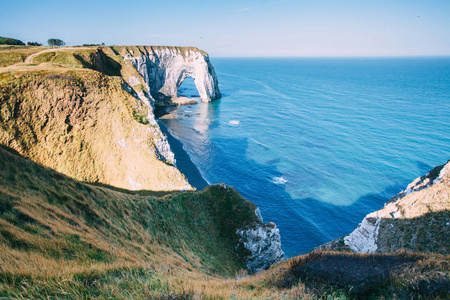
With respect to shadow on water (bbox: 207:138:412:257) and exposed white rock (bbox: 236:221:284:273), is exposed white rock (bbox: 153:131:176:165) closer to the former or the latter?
exposed white rock (bbox: 236:221:284:273)

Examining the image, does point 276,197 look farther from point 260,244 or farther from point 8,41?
point 8,41

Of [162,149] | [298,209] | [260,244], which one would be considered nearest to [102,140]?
[162,149]

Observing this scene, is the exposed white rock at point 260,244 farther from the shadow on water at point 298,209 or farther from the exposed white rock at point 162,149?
the exposed white rock at point 162,149

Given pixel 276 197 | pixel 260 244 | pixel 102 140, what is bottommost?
pixel 276 197

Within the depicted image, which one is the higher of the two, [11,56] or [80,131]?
[11,56]

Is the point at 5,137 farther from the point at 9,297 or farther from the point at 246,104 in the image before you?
the point at 246,104

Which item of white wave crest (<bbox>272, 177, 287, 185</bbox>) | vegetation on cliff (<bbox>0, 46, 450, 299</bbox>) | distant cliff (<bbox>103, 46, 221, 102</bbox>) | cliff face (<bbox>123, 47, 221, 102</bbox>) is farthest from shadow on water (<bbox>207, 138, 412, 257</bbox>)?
distant cliff (<bbox>103, 46, 221, 102</bbox>)

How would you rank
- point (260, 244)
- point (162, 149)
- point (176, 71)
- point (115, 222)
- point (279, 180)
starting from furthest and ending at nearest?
point (176, 71), point (279, 180), point (162, 149), point (260, 244), point (115, 222)

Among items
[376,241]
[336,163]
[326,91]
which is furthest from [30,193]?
[326,91]
